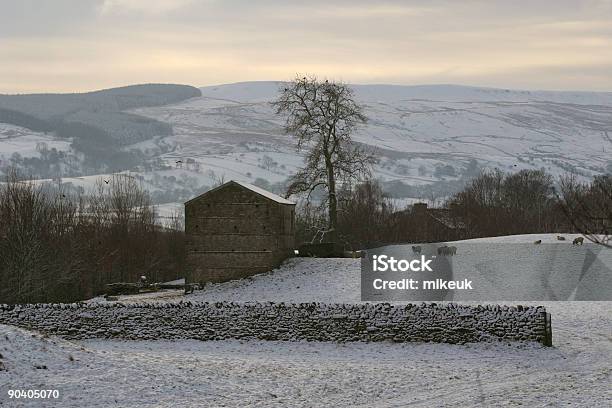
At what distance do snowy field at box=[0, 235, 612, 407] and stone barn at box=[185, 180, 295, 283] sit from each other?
17.6 m

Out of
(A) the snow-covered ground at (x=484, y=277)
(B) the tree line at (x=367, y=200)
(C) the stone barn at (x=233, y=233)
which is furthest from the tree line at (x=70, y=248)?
(B) the tree line at (x=367, y=200)

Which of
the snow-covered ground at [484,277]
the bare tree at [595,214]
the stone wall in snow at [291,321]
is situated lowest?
the snow-covered ground at [484,277]

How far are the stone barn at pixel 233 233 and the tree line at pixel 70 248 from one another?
8.50 m

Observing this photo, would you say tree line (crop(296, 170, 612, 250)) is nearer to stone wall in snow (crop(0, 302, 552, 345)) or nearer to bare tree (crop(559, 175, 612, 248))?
bare tree (crop(559, 175, 612, 248))

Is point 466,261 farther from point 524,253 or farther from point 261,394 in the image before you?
point 261,394

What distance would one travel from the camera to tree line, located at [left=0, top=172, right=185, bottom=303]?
5459 cm

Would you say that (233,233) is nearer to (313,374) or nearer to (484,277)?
(484,277)

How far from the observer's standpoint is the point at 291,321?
3338 cm

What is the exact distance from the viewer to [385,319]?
32812 mm

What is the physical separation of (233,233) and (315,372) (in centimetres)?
2473

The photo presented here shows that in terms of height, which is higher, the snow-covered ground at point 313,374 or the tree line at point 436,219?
the snow-covered ground at point 313,374

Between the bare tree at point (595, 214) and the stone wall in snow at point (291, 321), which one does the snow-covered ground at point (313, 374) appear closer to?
the stone wall in snow at point (291, 321)

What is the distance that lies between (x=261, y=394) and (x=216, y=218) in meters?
27.8

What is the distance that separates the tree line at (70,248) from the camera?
54594 millimetres
